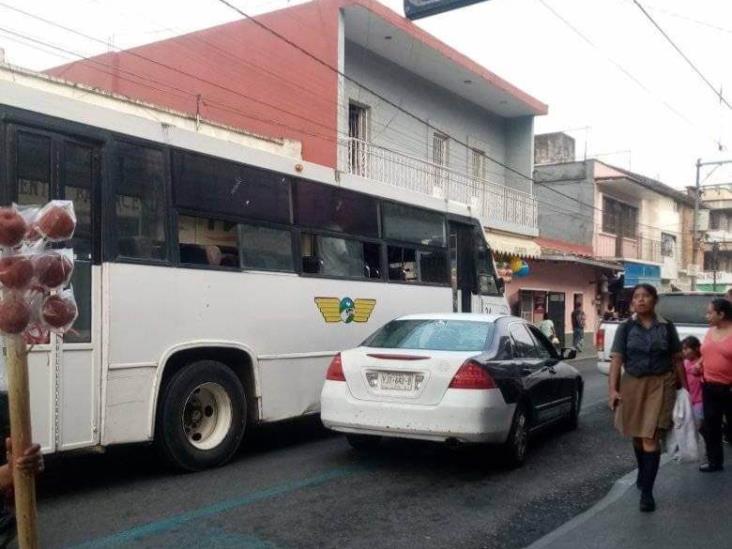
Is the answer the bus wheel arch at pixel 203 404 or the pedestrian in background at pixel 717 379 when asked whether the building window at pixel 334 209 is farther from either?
the pedestrian in background at pixel 717 379

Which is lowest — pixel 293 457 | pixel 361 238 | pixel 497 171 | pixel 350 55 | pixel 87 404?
pixel 293 457

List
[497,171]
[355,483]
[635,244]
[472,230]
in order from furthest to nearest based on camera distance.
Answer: [635,244], [497,171], [472,230], [355,483]

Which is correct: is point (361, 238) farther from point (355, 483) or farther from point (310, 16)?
point (310, 16)

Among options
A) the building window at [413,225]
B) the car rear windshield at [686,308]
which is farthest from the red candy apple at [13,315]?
the car rear windshield at [686,308]

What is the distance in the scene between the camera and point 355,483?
21.1 ft

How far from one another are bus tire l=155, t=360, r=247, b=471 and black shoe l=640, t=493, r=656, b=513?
3.59 metres

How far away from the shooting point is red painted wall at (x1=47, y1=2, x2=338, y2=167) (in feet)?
53.3

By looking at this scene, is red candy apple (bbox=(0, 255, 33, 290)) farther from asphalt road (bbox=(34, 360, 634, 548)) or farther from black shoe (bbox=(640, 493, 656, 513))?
black shoe (bbox=(640, 493, 656, 513))

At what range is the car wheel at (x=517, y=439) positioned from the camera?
22.5 ft

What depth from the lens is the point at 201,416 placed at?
7035mm

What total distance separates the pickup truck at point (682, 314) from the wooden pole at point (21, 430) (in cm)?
900

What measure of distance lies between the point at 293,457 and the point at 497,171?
18.6m

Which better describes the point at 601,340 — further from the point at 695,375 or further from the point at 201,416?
the point at 201,416

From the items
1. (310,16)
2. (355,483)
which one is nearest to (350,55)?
(310,16)
